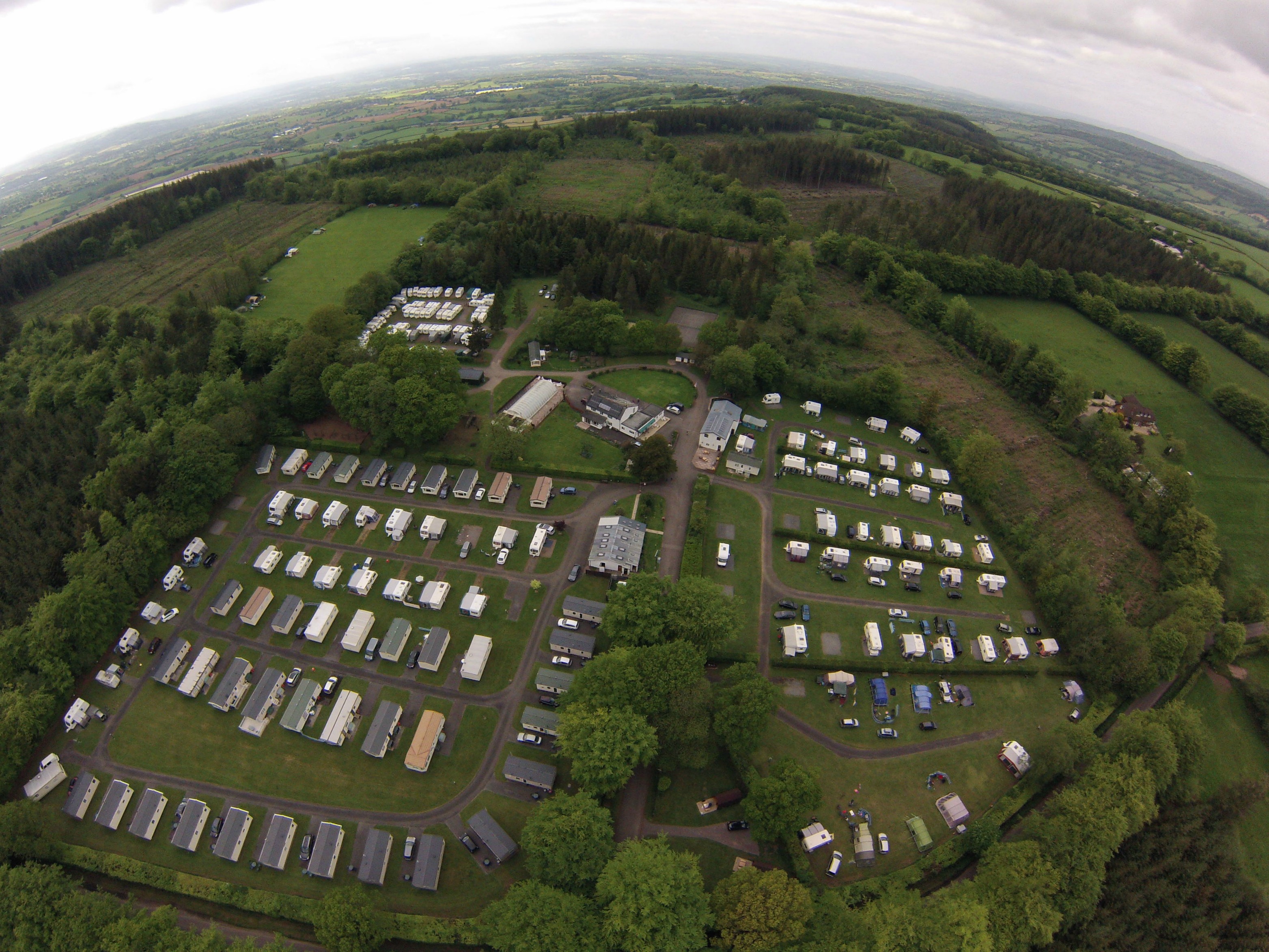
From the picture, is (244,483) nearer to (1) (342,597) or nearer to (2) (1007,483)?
(1) (342,597)

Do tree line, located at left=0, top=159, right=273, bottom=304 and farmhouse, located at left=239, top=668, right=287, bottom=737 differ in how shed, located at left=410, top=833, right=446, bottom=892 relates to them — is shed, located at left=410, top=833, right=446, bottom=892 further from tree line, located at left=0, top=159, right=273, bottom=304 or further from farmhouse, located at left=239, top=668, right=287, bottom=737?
tree line, located at left=0, top=159, right=273, bottom=304

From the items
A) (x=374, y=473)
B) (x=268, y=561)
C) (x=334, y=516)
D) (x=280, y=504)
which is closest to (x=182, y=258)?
(x=280, y=504)

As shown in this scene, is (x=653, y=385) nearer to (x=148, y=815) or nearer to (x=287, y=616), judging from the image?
(x=287, y=616)

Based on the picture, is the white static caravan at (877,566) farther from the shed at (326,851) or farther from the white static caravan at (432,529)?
the shed at (326,851)

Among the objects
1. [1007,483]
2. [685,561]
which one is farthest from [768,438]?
[1007,483]

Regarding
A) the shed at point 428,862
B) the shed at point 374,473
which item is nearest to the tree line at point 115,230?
the shed at point 374,473
